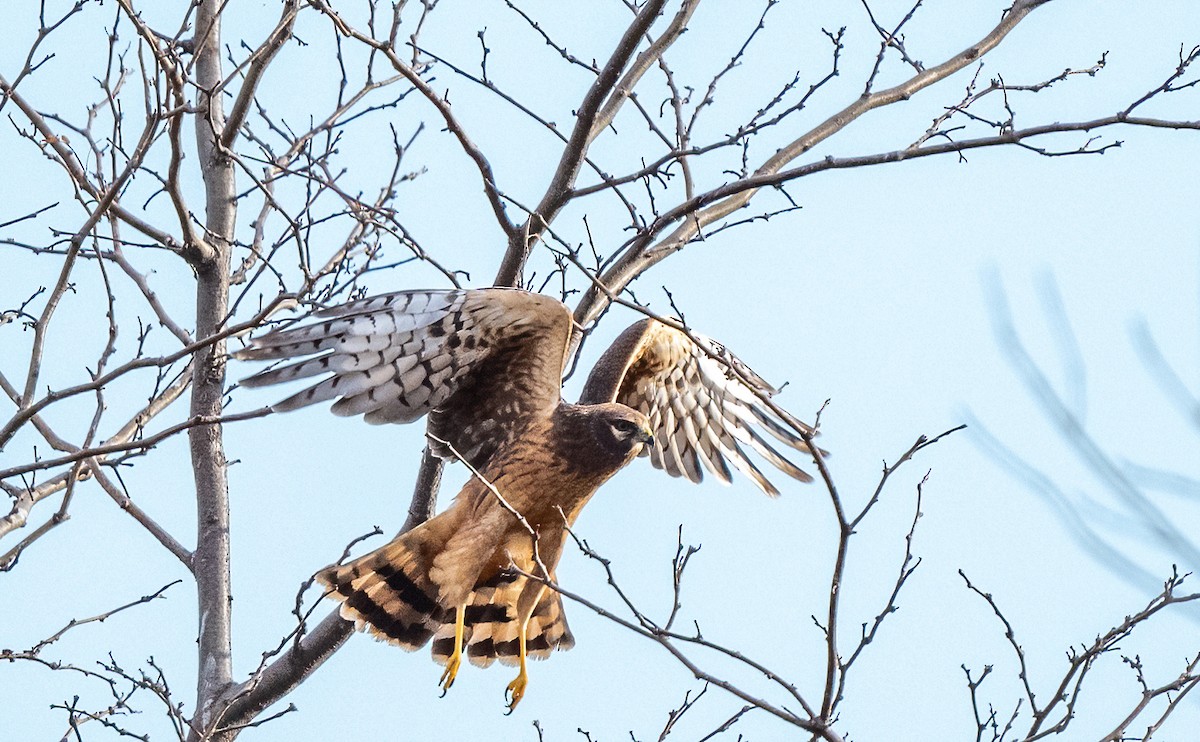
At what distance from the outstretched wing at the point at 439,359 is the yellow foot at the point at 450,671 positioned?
77 cm

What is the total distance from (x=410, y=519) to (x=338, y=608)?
1.58 feet

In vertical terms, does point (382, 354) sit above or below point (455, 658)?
above

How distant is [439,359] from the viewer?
17.0 ft

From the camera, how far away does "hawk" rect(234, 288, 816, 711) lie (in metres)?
4.93

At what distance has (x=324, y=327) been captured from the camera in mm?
4867

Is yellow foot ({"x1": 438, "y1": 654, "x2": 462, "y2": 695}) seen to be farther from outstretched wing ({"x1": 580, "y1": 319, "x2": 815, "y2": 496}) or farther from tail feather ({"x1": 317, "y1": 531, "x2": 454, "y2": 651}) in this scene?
outstretched wing ({"x1": 580, "y1": 319, "x2": 815, "y2": 496})

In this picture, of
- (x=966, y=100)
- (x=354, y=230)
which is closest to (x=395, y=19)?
(x=354, y=230)

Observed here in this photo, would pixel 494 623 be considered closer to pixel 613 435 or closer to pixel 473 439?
pixel 473 439

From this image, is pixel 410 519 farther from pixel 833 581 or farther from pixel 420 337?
pixel 833 581

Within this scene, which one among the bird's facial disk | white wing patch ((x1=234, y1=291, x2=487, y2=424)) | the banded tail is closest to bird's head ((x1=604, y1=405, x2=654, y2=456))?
the bird's facial disk

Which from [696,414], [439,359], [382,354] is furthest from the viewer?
[696,414]

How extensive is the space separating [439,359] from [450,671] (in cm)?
122

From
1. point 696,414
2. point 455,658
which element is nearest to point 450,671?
point 455,658

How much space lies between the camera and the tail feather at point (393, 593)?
5.11 meters
